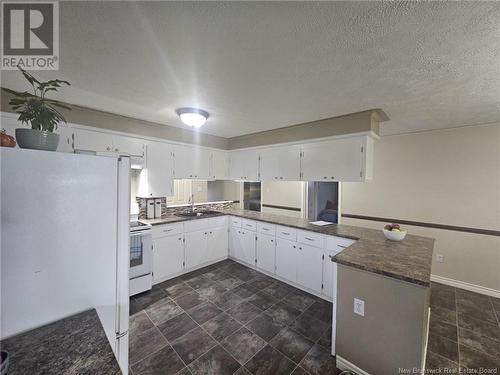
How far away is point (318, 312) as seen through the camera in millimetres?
2506

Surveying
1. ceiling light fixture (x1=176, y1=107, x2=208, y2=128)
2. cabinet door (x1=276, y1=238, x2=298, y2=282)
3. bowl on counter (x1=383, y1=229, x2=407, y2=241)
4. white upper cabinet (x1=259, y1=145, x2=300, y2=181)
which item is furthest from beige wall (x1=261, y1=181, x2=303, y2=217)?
ceiling light fixture (x1=176, y1=107, x2=208, y2=128)

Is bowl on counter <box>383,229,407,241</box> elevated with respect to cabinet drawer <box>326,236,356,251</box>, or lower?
elevated

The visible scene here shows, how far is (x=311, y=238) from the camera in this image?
113 inches

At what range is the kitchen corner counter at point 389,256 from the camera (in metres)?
1.54

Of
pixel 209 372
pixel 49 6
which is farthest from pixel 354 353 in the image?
pixel 49 6

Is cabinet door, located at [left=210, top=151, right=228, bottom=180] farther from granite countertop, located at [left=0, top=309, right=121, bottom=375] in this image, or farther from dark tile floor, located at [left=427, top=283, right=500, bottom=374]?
dark tile floor, located at [left=427, top=283, right=500, bottom=374]

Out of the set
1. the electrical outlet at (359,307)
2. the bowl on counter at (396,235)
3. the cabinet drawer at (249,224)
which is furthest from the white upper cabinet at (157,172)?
the bowl on counter at (396,235)

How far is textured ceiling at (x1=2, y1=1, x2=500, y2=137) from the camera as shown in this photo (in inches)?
43.1

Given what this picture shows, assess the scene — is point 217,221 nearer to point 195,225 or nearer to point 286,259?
point 195,225

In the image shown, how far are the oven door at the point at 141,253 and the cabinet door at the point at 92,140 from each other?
1.26 m

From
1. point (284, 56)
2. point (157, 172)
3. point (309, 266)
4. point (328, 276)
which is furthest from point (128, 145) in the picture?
point (328, 276)

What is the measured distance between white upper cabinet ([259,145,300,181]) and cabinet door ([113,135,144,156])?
2.04 metres

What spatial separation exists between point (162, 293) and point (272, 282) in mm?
1640

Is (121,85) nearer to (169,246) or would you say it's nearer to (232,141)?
(169,246)
